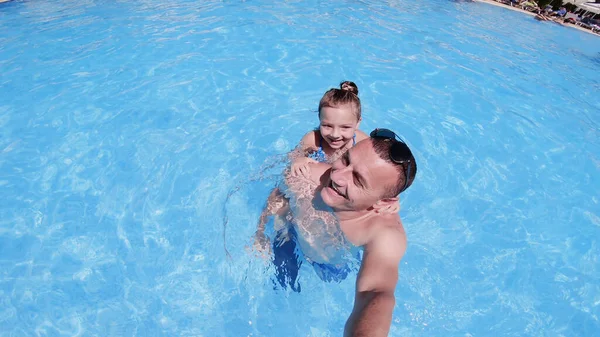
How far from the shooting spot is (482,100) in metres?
6.27

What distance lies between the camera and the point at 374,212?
2.43m

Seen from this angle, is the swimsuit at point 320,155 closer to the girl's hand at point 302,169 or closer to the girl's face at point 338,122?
the girl's face at point 338,122

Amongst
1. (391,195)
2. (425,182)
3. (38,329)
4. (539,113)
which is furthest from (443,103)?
(38,329)

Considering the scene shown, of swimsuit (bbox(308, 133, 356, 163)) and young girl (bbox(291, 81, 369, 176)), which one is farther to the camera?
swimsuit (bbox(308, 133, 356, 163))

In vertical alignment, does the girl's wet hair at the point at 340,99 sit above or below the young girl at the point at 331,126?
above

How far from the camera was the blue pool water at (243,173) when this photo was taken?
3201mm

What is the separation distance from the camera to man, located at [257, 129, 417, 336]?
1762 millimetres

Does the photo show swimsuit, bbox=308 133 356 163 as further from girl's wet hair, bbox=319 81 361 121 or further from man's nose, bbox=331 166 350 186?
man's nose, bbox=331 166 350 186

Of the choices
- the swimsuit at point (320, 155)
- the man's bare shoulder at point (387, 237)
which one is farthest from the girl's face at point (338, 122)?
the man's bare shoulder at point (387, 237)

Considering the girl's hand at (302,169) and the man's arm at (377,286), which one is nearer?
the man's arm at (377,286)

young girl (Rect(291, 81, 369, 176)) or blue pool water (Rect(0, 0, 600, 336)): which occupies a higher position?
young girl (Rect(291, 81, 369, 176))

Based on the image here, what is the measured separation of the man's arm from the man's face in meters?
0.27

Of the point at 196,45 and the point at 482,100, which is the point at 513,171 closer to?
the point at 482,100

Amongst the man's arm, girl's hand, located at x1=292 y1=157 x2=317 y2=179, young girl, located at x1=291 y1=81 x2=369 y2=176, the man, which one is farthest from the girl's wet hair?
the man's arm
